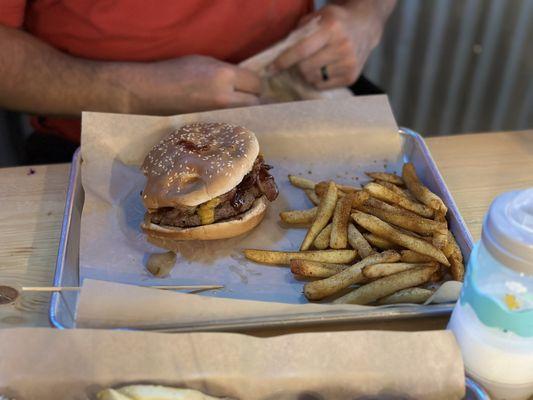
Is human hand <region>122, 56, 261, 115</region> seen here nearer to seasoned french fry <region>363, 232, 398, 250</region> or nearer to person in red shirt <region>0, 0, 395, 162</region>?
person in red shirt <region>0, 0, 395, 162</region>

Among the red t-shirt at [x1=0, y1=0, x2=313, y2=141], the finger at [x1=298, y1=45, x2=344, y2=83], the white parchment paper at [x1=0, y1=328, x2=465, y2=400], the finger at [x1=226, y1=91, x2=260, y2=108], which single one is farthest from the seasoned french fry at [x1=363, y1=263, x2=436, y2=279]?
the red t-shirt at [x1=0, y1=0, x2=313, y2=141]

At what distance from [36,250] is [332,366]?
44.3 inches

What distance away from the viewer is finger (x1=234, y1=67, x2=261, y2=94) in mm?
2639

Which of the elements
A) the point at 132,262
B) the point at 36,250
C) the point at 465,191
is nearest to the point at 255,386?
the point at 132,262

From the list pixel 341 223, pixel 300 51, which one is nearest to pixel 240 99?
pixel 300 51

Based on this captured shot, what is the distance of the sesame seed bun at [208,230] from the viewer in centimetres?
201

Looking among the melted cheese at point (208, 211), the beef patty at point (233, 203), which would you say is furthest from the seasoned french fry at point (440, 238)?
the melted cheese at point (208, 211)

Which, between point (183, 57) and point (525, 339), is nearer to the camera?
point (525, 339)

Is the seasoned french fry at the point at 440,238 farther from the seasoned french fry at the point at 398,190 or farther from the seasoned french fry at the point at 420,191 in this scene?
the seasoned french fry at the point at 398,190

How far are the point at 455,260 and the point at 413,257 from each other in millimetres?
126

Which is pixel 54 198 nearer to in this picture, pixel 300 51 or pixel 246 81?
pixel 246 81

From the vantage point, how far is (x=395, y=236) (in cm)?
190

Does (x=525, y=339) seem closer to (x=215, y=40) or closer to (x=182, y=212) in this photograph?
(x=182, y=212)

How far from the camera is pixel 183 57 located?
2.70 meters
